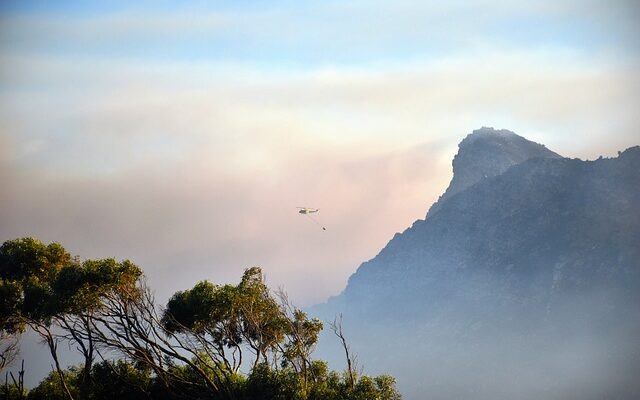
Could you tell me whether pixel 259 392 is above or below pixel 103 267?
below

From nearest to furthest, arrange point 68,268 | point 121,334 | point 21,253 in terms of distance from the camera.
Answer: point 68,268 < point 121,334 < point 21,253

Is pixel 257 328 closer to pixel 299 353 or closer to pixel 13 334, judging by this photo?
pixel 299 353


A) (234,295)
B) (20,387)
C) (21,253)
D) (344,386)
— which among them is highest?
(21,253)

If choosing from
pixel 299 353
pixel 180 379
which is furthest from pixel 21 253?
pixel 299 353

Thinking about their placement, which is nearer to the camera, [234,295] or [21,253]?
[234,295]

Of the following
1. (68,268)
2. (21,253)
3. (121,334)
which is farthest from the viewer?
(21,253)

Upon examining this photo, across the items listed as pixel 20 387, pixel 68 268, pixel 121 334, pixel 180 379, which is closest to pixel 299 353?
pixel 180 379

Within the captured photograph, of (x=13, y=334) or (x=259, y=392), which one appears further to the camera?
(x=13, y=334)

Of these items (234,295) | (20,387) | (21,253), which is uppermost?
(21,253)

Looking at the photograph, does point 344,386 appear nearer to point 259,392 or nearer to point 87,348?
point 259,392
